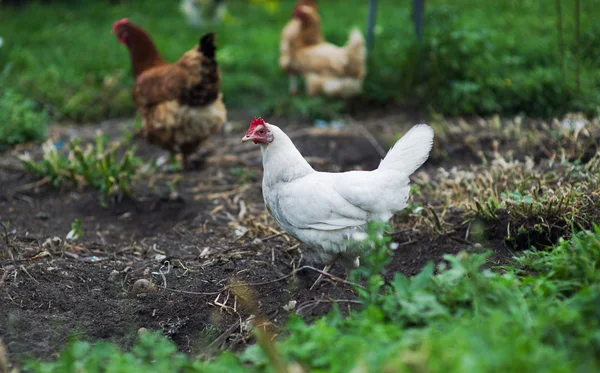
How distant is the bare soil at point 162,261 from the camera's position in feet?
10.6

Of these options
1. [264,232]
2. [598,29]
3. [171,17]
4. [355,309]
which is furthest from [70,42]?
[355,309]

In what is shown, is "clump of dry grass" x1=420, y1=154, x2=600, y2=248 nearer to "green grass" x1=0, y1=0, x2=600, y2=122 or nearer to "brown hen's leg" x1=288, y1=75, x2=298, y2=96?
"green grass" x1=0, y1=0, x2=600, y2=122

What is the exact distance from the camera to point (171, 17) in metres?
11.3

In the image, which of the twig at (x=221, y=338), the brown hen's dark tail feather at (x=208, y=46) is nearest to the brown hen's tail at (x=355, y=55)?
the brown hen's dark tail feather at (x=208, y=46)

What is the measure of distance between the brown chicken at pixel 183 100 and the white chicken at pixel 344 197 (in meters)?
1.96

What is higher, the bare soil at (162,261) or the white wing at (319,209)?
the white wing at (319,209)

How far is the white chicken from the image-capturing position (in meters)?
3.38

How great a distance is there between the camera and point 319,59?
751 cm

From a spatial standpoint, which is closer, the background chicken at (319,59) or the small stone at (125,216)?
the small stone at (125,216)

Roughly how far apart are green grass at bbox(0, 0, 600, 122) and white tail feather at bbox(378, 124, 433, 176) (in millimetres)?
3220

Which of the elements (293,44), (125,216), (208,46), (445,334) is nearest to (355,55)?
(293,44)

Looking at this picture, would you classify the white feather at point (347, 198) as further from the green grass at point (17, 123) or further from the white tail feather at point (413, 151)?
the green grass at point (17, 123)

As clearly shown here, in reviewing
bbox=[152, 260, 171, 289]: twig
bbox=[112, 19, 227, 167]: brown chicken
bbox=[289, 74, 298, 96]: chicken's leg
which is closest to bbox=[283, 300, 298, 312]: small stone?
bbox=[152, 260, 171, 289]: twig

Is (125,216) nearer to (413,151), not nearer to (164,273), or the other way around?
(164,273)
